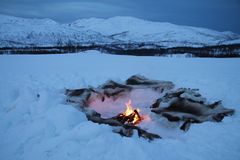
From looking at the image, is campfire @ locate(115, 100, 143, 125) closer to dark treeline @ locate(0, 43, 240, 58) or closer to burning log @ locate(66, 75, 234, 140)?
burning log @ locate(66, 75, 234, 140)

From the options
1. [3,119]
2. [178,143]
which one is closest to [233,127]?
[178,143]

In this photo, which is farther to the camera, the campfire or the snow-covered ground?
the campfire

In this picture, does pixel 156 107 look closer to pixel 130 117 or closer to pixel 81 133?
pixel 130 117

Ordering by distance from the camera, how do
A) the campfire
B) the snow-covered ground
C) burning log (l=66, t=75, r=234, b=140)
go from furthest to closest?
the campfire → burning log (l=66, t=75, r=234, b=140) → the snow-covered ground

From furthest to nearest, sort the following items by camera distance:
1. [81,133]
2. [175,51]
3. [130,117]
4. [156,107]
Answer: [175,51], [156,107], [130,117], [81,133]

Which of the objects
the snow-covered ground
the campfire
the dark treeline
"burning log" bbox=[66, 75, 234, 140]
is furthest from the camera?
the dark treeline

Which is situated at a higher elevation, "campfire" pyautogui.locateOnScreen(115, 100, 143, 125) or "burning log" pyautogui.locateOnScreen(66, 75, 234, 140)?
"burning log" pyautogui.locateOnScreen(66, 75, 234, 140)

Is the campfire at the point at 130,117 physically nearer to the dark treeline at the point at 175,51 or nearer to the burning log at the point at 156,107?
the burning log at the point at 156,107

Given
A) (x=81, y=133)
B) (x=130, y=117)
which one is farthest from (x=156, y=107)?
(x=81, y=133)

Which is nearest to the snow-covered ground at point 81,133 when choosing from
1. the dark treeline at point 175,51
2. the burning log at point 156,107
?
the burning log at point 156,107

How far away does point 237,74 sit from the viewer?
9492 mm

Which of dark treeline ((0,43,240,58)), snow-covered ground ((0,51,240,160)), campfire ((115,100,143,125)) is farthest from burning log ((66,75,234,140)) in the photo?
dark treeline ((0,43,240,58))

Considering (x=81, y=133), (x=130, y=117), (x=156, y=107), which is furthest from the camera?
(x=156, y=107)

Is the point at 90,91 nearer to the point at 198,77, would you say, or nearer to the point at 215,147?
the point at 198,77
